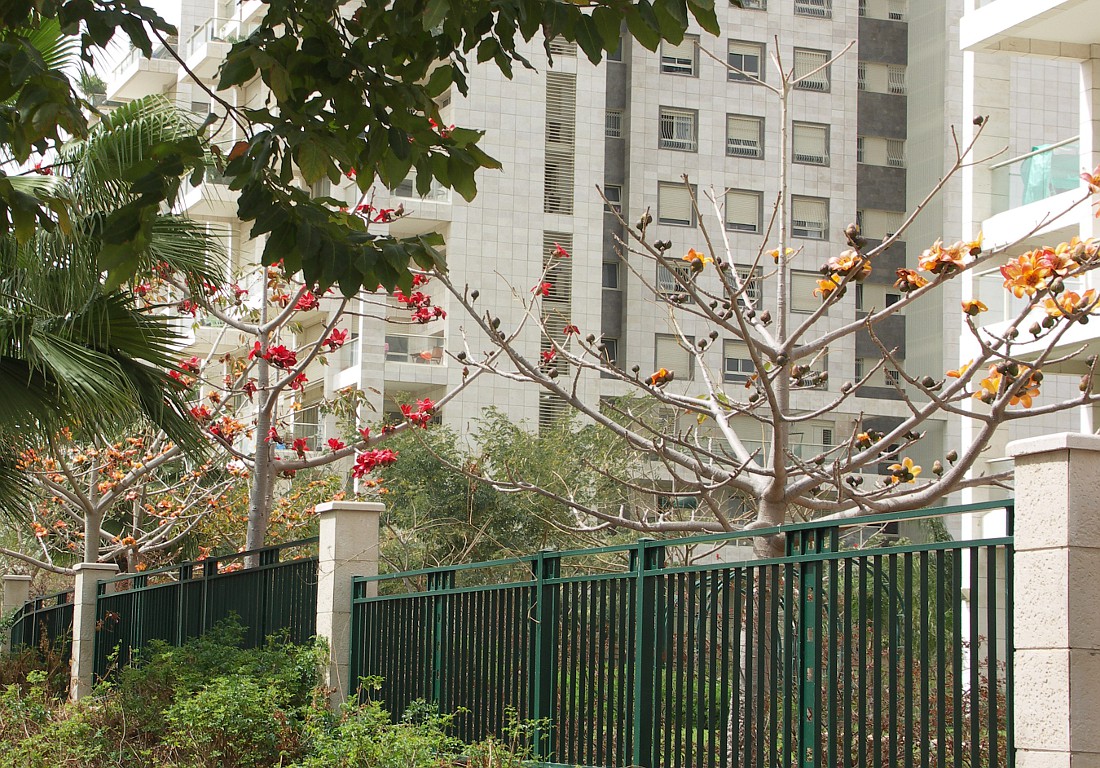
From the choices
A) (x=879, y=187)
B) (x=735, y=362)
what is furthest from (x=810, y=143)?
(x=735, y=362)

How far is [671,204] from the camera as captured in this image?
43.6m

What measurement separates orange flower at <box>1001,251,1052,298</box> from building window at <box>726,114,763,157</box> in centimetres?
3772

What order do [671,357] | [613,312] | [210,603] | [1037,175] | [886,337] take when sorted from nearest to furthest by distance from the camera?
[210,603], [1037,175], [613,312], [671,357], [886,337]

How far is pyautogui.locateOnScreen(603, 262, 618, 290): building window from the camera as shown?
4316 centimetres

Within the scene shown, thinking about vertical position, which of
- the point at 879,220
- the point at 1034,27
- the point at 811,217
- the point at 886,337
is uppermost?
the point at 879,220

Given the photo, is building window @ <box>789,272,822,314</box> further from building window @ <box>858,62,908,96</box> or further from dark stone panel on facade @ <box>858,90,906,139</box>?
building window @ <box>858,62,908,96</box>

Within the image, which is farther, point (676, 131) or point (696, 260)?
point (676, 131)

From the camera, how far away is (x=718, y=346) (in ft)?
142

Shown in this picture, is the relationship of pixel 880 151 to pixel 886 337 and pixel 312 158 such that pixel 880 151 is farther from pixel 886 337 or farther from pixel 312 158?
pixel 312 158

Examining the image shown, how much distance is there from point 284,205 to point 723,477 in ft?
11.9

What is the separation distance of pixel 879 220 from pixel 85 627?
34.2 meters

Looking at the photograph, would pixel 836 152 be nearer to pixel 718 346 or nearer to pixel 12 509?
pixel 718 346

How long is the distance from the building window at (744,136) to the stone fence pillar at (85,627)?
30584 millimetres

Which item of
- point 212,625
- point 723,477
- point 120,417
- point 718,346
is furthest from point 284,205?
point 718,346
